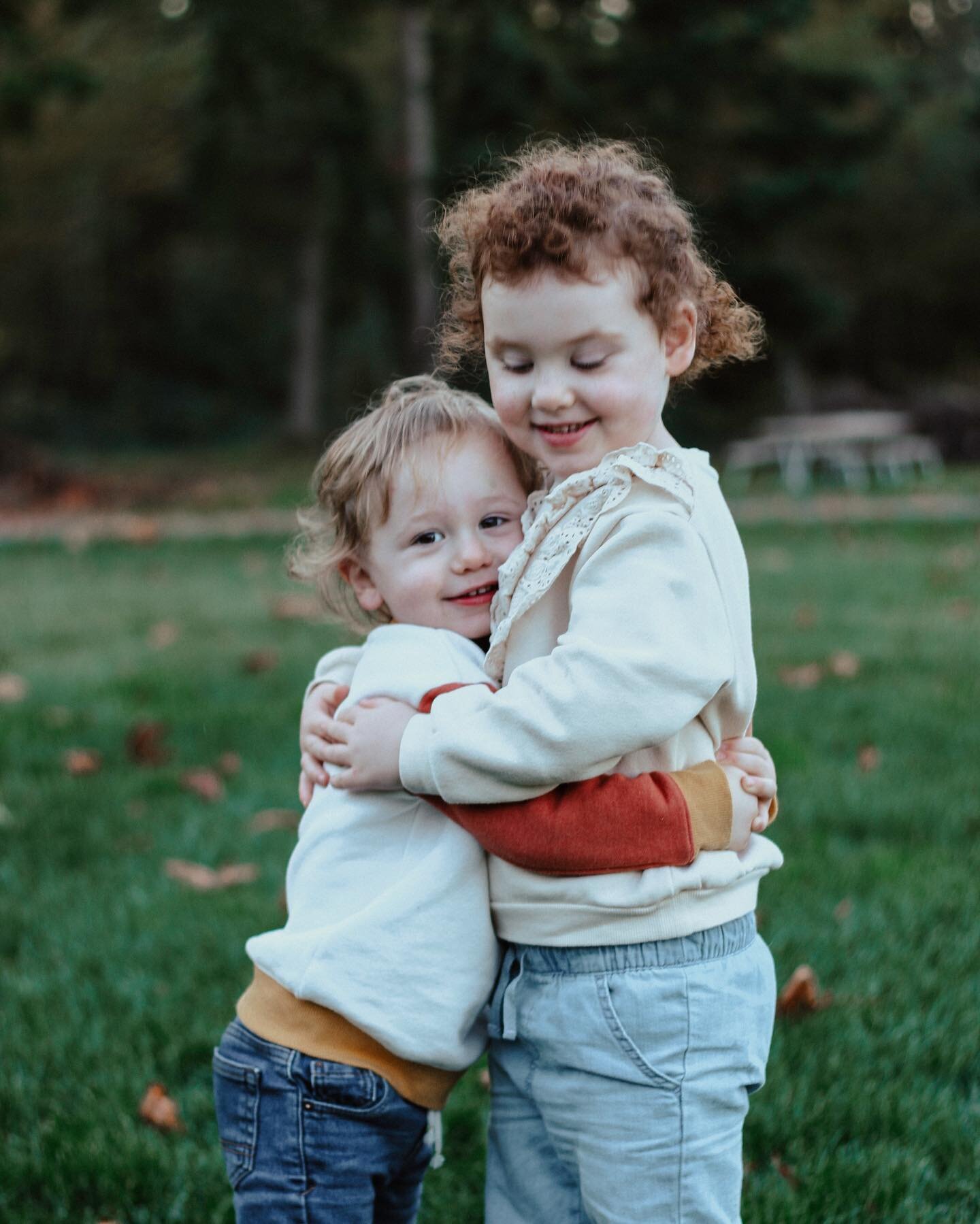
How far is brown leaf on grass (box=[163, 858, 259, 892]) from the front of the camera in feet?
11.9

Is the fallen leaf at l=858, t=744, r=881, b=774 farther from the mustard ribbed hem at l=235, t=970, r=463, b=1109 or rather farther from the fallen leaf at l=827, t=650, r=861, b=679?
the mustard ribbed hem at l=235, t=970, r=463, b=1109

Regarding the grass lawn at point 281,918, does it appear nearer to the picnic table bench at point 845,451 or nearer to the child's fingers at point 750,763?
the child's fingers at point 750,763

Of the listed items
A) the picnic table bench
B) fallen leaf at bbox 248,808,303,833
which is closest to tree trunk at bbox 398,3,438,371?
the picnic table bench

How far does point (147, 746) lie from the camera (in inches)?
190

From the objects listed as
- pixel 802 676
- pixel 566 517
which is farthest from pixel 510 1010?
pixel 802 676

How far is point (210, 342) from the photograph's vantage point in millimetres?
34344

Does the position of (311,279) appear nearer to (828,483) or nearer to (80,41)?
(80,41)

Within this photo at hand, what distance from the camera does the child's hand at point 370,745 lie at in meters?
1.69

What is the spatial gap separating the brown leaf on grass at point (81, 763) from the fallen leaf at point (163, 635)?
6.47 feet

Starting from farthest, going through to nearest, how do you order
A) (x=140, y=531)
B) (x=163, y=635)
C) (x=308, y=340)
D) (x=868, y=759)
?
(x=308, y=340)
(x=140, y=531)
(x=163, y=635)
(x=868, y=759)

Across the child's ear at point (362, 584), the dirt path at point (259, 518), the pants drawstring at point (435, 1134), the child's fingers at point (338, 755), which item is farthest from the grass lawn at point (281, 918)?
the dirt path at point (259, 518)

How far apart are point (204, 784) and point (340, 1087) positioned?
2.86 metres

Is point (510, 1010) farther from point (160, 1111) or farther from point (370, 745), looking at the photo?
point (160, 1111)

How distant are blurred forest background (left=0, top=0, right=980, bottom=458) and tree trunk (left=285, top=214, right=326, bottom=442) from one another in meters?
0.08
